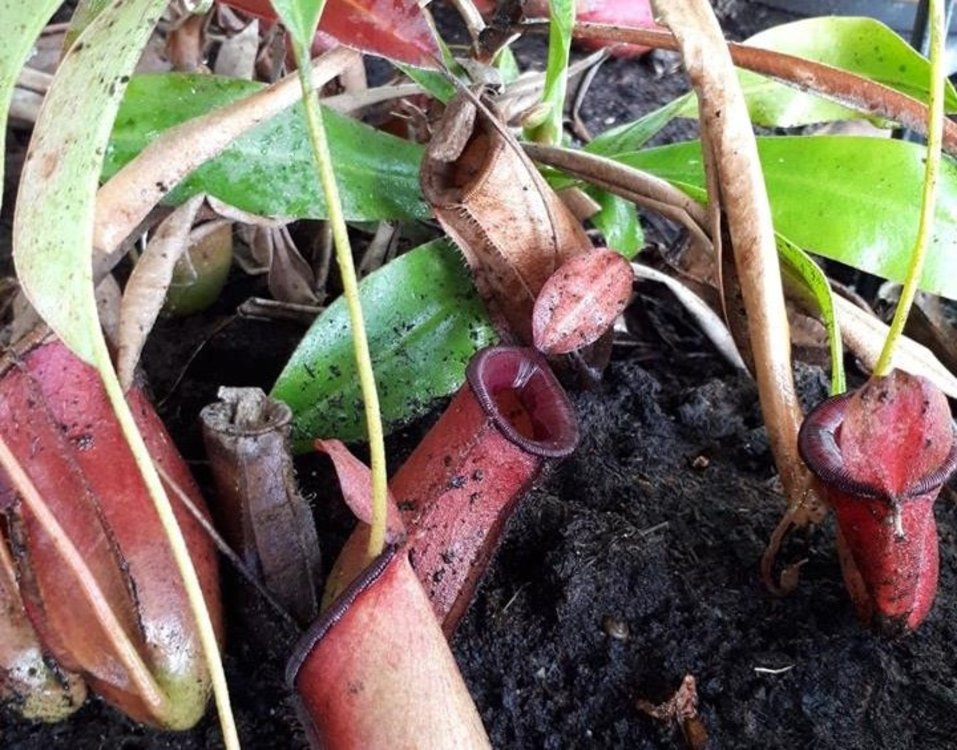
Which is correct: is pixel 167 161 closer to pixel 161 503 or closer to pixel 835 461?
pixel 161 503

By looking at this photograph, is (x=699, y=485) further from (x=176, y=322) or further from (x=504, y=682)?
(x=176, y=322)

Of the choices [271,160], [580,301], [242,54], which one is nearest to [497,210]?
[580,301]

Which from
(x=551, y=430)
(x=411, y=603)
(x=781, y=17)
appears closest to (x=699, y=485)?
(x=551, y=430)

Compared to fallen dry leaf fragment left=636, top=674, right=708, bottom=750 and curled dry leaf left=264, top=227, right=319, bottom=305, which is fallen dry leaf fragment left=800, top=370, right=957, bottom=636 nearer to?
fallen dry leaf fragment left=636, top=674, right=708, bottom=750

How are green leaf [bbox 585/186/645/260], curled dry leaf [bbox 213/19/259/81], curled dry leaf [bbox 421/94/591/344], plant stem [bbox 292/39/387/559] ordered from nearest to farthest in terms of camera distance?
1. plant stem [bbox 292/39/387/559]
2. curled dry leaf [bbox 421/94/591/344]
3. green leaf [bbox 585/186/645/260]
4. curled dry leaf [bbox 213/19/259/81]

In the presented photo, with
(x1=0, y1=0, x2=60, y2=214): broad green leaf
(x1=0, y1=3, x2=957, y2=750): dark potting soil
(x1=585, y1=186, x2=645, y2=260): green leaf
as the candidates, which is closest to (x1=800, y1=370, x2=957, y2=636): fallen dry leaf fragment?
(x1=0, y1=3, x2=957, y2=750): dark potting soil

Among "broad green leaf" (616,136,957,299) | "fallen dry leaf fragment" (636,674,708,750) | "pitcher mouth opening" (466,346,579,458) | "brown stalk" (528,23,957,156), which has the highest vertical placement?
"brown stalk" (528,23,957,156)
